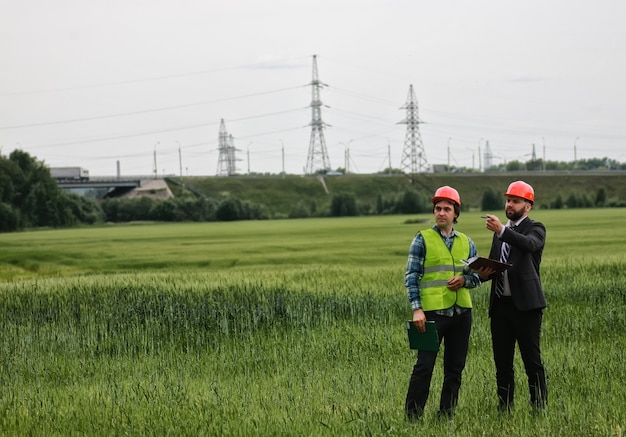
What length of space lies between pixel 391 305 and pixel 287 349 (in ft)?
19.8

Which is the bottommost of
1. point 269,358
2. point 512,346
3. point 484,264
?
point 269,358

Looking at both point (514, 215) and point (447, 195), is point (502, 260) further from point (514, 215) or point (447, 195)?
point (447, 195)

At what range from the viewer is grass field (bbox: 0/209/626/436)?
1019cm

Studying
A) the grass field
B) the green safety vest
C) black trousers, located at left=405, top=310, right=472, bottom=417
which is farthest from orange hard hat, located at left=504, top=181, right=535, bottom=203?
the grass field

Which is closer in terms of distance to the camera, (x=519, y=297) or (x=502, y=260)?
(x=519, y=297)

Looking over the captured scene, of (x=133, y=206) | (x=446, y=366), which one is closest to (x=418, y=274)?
(x=446, y=366)

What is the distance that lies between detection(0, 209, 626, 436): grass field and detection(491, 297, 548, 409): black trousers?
11.1 inches

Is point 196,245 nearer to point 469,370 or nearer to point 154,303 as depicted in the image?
point 154,303

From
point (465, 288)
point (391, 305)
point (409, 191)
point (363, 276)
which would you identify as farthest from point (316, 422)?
point (409, 191)

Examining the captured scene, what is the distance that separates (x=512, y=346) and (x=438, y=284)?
1.65 m

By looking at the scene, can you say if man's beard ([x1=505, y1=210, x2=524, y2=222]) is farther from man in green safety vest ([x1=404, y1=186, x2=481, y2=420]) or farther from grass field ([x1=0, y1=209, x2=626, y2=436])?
grass field ([x1=0, y1=209, x2=626, y2=436])

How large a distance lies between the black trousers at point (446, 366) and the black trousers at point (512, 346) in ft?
2.11

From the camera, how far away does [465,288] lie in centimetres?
1017

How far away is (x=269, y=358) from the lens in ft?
49.9
